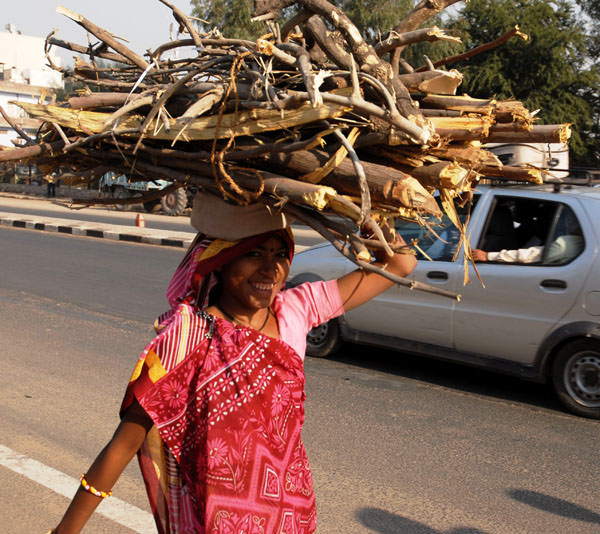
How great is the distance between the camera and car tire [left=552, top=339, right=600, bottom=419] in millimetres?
5449

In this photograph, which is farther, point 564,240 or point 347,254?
point 564,240

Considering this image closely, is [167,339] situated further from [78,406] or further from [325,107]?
[78,406]

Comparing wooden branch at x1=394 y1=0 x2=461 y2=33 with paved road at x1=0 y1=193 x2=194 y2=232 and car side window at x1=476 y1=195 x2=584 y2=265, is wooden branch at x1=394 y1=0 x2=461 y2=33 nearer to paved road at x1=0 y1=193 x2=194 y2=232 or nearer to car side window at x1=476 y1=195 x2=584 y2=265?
car side window at x1=476 y1=195 x2=584 y2=265

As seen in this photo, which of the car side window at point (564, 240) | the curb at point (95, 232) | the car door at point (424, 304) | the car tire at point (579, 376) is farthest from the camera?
the curb at point (95, 232)

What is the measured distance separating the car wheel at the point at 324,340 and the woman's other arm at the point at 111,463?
16.1ft

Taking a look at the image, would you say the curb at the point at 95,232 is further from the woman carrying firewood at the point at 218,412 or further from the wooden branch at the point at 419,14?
the wooden branch at the point at 419,14

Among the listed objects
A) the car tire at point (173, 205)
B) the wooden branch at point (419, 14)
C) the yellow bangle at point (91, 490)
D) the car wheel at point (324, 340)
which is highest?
the wooden branch at point (419, 14)

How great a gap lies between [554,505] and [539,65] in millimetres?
22505

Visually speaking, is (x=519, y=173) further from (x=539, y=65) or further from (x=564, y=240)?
(x=539, y=65)

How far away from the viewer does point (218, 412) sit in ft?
6.24

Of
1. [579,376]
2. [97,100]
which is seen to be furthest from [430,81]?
[579,376]

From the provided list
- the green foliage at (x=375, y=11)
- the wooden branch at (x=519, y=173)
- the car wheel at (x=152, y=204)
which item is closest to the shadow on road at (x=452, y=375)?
the car wheel at (x=152, y=204)

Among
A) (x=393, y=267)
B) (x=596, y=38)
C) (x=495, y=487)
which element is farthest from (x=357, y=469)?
(x=596, y=38)

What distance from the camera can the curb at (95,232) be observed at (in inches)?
638
